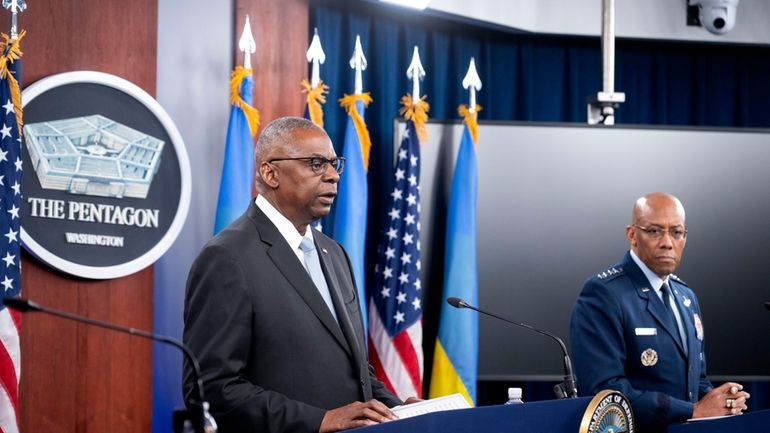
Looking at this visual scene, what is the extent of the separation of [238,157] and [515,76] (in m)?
2.46

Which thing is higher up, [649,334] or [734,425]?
[649,334]

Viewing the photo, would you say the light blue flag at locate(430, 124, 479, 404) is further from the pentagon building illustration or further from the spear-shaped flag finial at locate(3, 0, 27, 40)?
the spear-shaped flag finial at locate(3, 0, 27, 40)

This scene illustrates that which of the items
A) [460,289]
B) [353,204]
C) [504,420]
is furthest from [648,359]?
[353,204]

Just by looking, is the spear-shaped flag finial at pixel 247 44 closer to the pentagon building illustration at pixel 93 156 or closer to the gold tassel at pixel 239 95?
the gold tassel at pixel 239 95

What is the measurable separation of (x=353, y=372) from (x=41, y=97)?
2.16 metres

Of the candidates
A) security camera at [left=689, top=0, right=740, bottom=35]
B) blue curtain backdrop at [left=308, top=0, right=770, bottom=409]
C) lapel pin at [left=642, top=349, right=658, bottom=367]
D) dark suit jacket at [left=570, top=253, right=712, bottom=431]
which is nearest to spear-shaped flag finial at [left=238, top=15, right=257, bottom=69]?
blue curtain backdrop at [left=308, top=0, right=770, bottom=409]

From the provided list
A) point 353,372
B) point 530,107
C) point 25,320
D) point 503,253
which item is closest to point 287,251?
point 353,372

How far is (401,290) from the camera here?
5.56 m

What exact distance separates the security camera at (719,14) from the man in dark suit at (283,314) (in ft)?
13.3

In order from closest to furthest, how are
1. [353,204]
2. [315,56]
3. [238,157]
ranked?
[238,157] → [315,56] → [353,204]

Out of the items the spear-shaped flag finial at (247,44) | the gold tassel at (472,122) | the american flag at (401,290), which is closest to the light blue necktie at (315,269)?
the spear-shaped flag finial at (247,44)

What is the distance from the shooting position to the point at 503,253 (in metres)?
5.82

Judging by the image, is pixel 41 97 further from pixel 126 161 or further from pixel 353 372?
pixel 353 372

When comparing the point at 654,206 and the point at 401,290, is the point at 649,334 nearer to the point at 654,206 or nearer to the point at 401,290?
the point at 654,206
